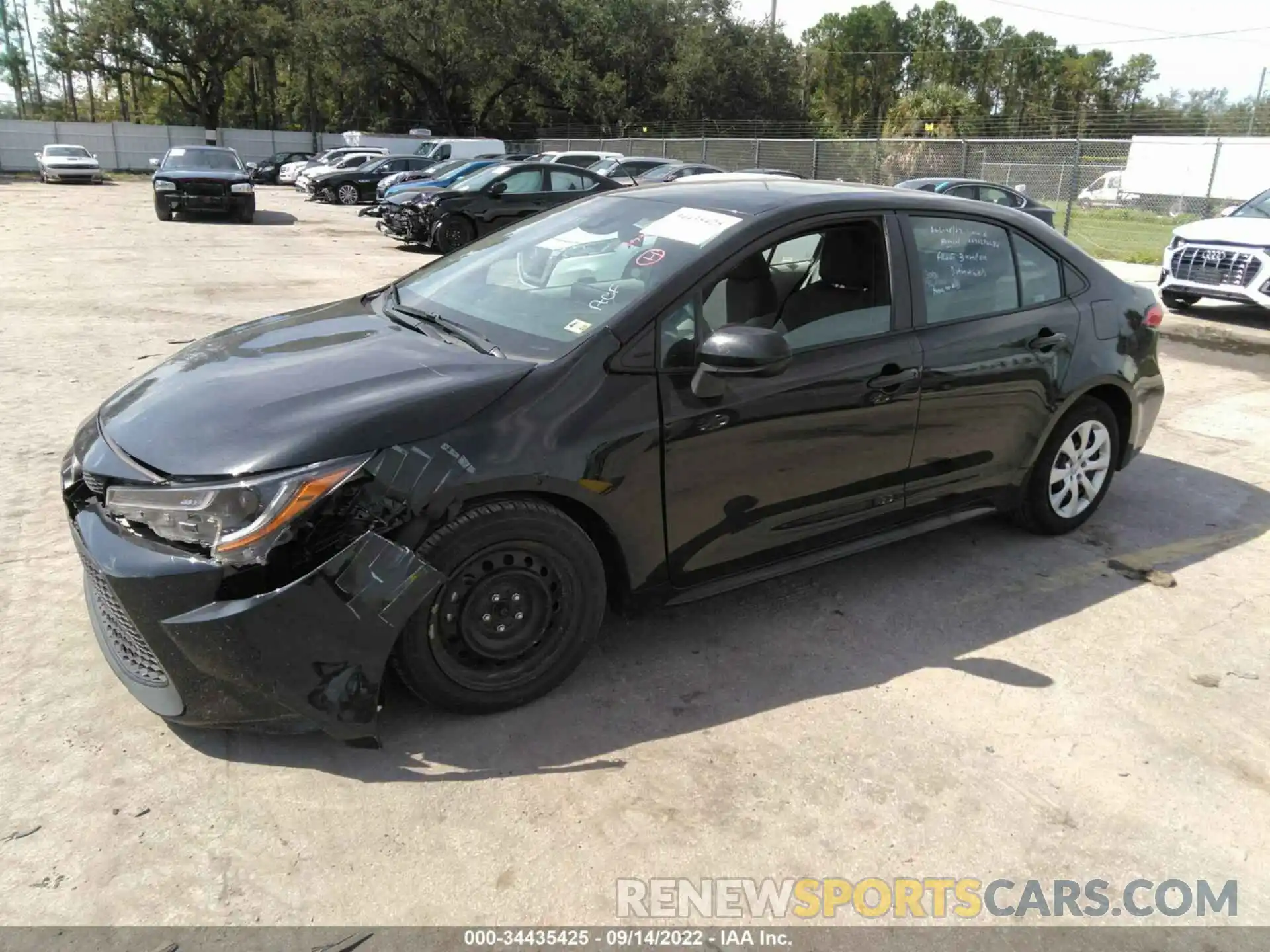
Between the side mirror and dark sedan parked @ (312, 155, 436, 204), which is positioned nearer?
the side mirror

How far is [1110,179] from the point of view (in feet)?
105

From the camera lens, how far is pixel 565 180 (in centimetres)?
1636

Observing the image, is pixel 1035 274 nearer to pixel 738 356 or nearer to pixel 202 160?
pixel 738 356

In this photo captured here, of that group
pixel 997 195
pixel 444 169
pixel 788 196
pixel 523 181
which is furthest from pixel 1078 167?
pixel 788 196

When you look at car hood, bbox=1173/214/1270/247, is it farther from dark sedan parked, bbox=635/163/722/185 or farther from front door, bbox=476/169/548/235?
dark sedan parked, bbox=635/163/722/185

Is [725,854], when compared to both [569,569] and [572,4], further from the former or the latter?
[572,4]

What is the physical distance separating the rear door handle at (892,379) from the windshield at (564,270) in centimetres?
83

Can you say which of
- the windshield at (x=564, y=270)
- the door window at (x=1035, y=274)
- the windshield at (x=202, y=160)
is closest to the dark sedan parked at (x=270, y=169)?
the windshield at (x=202, y=160)

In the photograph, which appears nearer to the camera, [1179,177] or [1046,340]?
[1046,340]

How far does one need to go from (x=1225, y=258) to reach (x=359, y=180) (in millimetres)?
23867

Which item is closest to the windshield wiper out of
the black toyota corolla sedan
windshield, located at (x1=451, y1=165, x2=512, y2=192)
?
the black toyota corolla sedan

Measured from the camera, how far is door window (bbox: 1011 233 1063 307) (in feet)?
13.9

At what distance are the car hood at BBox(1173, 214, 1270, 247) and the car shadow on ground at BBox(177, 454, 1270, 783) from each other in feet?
21.3

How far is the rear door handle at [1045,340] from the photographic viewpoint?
4172mm
